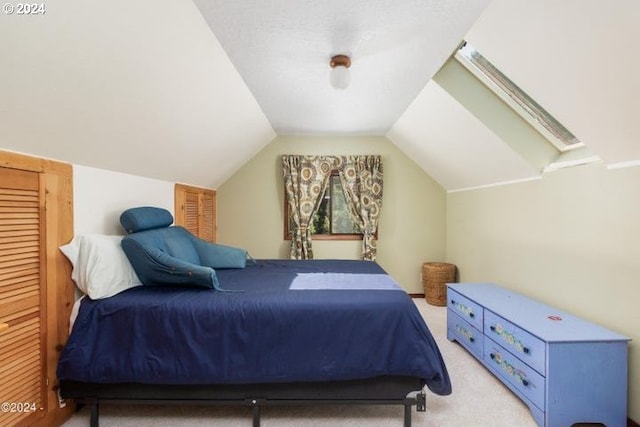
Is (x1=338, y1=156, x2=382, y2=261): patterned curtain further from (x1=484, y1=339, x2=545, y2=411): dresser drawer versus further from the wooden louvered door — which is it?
(x1=484, y1=339, x2=545, y2=411): dresser drawer

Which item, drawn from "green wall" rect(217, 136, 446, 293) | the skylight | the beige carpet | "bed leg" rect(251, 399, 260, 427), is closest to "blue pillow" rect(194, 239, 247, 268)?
the beige carpet

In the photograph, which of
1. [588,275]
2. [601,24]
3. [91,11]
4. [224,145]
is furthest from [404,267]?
[91,11]

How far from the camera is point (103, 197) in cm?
219

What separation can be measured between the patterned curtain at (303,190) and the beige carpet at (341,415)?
7.75ft

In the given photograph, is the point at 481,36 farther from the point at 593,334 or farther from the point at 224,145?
the point at 224,145

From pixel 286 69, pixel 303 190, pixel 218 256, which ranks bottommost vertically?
pixel 218 256

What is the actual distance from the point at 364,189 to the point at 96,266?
10.5 ft

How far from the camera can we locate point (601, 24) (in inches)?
51.4

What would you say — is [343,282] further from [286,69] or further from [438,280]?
[438,280]

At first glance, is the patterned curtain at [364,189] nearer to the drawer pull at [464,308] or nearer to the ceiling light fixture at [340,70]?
the drawer pull at [464,308]

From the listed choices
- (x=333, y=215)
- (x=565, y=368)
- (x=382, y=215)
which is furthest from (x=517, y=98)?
(x=333, y=215)

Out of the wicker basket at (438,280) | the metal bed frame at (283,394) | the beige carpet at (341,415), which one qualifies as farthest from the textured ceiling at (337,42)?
the beige carpet at (341,415)

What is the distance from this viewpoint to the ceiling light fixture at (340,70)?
79.5 inches

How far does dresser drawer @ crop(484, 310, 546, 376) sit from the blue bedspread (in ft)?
1.82
